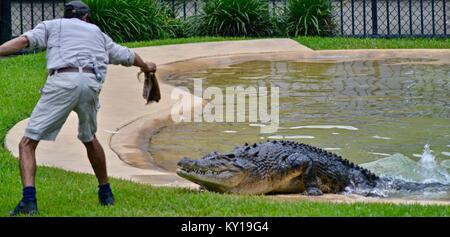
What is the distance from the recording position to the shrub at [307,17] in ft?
68.0

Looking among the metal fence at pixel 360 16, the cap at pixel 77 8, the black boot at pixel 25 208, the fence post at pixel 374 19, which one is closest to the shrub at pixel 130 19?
the metal fence at pixel 360 16

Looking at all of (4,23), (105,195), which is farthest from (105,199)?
(4,23)

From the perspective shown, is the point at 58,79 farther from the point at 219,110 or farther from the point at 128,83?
the point at 128,83

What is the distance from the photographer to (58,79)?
816 centimetres

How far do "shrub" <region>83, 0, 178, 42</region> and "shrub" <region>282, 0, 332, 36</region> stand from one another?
219 cm

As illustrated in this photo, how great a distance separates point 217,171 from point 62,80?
189 centimetres

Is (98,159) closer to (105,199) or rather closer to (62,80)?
(105,199)

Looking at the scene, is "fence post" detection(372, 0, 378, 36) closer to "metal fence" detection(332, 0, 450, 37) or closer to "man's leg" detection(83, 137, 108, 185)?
"metal fence" detection(332, 0, 450, 37)

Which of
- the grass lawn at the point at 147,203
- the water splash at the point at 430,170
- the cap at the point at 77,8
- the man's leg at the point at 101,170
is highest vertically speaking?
the cap at the point at 77,8

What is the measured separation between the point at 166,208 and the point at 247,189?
4.68ft

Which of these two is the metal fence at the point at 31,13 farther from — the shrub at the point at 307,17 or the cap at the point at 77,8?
the cap at the point at 77,8

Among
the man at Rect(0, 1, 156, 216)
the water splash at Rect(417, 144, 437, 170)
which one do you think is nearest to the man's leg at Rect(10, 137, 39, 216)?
the man at Rect(0, 1, 156, 216)

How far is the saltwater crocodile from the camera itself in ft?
31.1

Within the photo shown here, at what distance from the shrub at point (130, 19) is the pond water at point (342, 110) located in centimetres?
294
